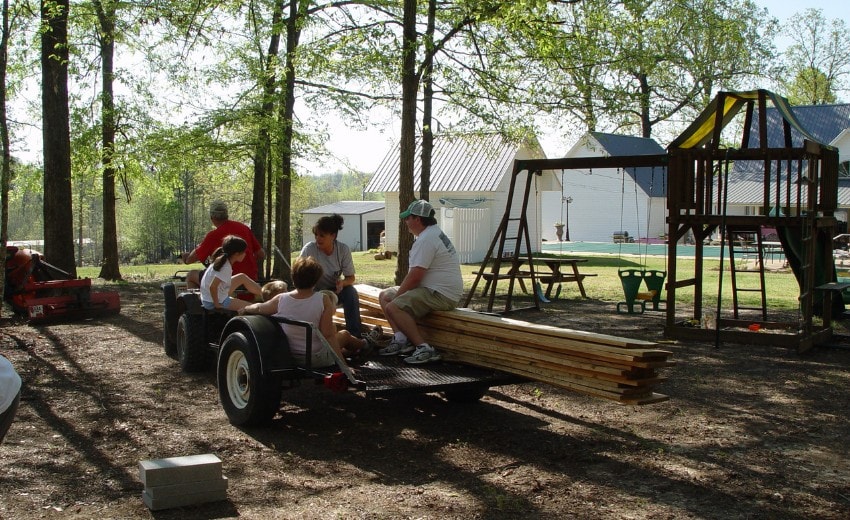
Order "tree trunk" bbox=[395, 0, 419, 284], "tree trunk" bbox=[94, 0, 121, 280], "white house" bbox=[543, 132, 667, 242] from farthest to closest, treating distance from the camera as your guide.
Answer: "white house" bbox=[543, 132, 667, 242]
"tree trunk" bbox=[94, 0, 121, 280]
"tree trunk" bbox=[395, 0, 419, 284]

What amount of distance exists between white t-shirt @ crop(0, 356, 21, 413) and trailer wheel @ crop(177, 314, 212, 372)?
4931 millimetres

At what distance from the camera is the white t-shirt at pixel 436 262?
6.92 m

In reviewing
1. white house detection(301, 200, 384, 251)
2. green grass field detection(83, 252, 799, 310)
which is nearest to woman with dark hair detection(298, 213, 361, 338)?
green grass field detection(83, 252, 799, 310)

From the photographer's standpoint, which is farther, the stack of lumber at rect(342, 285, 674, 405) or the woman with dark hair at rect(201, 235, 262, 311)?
the woman with dark hair at rect(201, 235, 262, 311)

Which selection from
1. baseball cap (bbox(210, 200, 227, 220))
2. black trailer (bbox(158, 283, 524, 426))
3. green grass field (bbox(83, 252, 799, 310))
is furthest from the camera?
green grass field (bbox(83, 252, 799, 310))

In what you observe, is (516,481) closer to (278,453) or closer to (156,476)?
(278,453)

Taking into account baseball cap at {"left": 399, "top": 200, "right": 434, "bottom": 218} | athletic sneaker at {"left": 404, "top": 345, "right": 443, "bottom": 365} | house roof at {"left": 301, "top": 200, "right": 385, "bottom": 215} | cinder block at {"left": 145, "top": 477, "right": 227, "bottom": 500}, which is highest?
house roof at {"left": 301, "top": 200, "right": 385, "bottom": 215}

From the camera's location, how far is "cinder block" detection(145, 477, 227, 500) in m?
4.48

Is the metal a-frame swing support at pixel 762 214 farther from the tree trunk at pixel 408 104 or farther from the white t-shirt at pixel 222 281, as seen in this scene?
the white t-shirt at pixel 222 281

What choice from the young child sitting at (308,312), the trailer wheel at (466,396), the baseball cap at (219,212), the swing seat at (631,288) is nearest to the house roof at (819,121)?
the swing seat at (631,288)

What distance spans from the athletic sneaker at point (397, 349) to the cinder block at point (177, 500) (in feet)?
7.85

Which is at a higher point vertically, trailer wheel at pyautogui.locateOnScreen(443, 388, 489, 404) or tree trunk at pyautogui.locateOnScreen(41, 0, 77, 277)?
tree trunk at pyautogui.locateOnScreen(41, 0, 77, 277)

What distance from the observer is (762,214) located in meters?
11.1

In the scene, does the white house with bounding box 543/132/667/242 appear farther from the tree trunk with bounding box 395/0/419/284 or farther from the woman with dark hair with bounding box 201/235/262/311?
the woman with dark hair with bounding box 201/235/262/311
